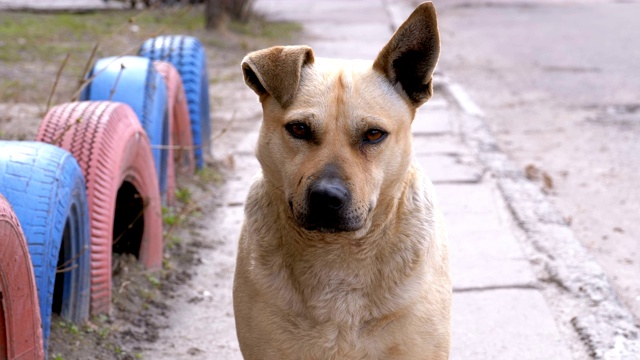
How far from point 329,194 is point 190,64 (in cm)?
411

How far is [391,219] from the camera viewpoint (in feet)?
11.8

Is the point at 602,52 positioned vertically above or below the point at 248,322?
below

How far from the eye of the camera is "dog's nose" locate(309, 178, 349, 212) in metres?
3.20

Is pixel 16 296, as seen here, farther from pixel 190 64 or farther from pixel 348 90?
pixel 190 64

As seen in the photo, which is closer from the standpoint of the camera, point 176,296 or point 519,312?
point 519,312

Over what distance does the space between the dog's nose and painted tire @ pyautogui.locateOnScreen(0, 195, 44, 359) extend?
1.01 meters

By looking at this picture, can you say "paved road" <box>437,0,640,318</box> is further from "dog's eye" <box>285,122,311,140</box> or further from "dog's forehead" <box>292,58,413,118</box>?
"dog's eye" <box>285,122,311,140</box>

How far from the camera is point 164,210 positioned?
6156 millimetres

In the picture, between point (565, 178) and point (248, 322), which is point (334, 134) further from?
point (565, 178)

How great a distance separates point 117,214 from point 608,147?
4.70 metres

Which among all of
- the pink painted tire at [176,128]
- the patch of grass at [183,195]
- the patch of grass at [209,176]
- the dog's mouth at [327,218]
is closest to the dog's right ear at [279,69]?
the dog's mouth at [327,218]

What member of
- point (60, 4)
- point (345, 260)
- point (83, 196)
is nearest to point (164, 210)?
point (83, 196)

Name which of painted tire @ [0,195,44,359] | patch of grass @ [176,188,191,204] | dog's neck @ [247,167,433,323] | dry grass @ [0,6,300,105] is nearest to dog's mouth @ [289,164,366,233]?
dog's neck @ [247,167,433,323]

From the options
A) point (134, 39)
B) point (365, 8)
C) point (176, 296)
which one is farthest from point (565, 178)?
point (365, 8)
